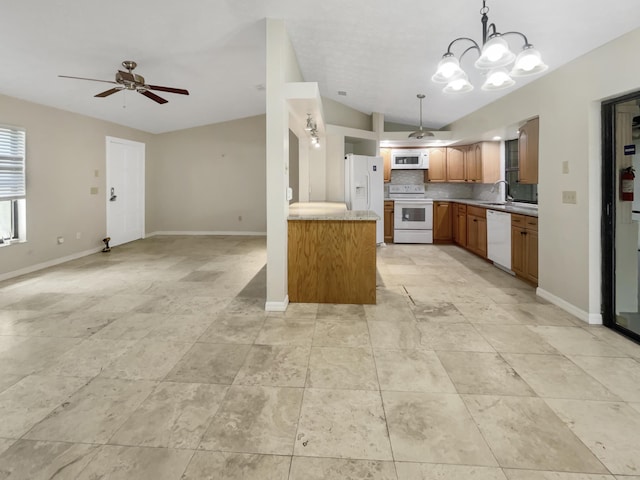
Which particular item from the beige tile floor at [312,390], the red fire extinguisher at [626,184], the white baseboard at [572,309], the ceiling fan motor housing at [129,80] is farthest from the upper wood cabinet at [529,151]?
the ceiling fan motor housing at [129,80]

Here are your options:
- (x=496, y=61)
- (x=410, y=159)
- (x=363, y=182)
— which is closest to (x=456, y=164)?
(x=410, y=159)

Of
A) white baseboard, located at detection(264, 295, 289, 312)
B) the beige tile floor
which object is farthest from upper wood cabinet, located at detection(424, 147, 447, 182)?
white baseboard, located at detection(264, 295, 289, 312)

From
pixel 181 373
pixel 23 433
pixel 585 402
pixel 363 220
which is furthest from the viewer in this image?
pixel 363 220

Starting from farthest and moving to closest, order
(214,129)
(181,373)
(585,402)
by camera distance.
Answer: (214,129)
(181,373)
(585,402)

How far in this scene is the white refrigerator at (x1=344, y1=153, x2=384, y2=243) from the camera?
6.52 m

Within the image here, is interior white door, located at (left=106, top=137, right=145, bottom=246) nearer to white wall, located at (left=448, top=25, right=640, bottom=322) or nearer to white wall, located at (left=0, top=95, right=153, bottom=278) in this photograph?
white wall, located at (left=0, top=95, right=153, bottom=278)

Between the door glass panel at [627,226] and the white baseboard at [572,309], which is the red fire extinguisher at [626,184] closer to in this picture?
the door glass panel at [627,226]

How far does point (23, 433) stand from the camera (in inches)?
65.7

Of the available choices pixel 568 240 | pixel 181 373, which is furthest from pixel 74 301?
pixel 568 240

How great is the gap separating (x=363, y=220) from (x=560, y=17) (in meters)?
2.15

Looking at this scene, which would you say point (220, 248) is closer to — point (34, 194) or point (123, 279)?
point (123, 279)

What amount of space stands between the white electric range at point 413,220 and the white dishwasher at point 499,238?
5.88 feet

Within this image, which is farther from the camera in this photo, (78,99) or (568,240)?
(78,99)

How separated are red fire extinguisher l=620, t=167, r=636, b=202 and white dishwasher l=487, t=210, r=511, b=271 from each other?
1.77 meters
